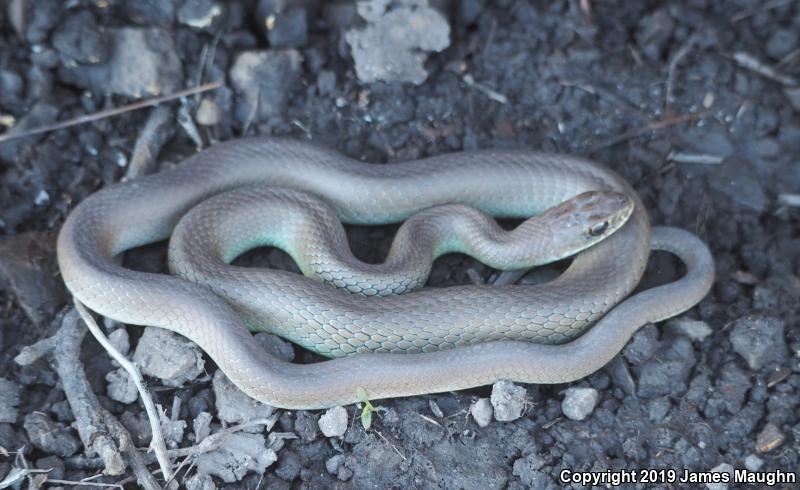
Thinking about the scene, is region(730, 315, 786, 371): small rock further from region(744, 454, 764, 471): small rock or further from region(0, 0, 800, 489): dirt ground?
region(744, 454, 764, 471): small rock

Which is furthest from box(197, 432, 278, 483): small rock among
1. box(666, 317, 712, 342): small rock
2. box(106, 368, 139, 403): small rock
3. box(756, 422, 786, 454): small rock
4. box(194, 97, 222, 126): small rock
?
box(756, 422, 786, 454): small rock

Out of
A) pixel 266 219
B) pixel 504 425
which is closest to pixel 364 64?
pixel 266 219

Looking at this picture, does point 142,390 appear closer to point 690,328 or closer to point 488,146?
point 488,146

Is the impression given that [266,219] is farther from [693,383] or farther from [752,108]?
[752,108]

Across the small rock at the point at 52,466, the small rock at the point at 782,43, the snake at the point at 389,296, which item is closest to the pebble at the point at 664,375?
the snake at the point at 389,296

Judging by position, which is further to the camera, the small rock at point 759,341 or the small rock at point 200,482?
the small rock at point 759,341

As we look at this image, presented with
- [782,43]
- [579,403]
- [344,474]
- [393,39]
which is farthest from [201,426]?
[782,43]

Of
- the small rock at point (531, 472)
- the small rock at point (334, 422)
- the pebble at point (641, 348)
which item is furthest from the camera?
the pebble at point (641, 348)

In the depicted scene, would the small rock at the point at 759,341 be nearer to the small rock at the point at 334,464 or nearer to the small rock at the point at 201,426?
the small rock at the point at 334,464
